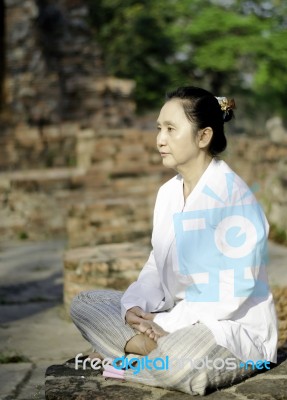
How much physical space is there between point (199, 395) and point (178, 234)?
0.54m

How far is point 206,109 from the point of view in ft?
8.51

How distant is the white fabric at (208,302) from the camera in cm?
246

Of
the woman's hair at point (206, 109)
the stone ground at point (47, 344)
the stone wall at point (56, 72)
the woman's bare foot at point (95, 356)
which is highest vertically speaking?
the stone wall at point (56, 72)

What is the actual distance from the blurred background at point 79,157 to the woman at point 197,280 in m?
1.18

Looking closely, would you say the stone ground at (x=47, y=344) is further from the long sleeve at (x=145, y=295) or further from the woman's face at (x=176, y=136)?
the woman's face at (x=176, y=136)

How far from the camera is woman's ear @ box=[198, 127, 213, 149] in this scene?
260 cm

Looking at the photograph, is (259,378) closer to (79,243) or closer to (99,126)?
(79,243)

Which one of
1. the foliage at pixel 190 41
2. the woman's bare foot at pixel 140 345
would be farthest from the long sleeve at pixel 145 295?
the foliage at pixel 190 41

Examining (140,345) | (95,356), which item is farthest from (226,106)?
(95,356)

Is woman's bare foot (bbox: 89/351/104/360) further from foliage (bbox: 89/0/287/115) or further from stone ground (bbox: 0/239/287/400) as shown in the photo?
foliage (bbox: 89/0/287/115)

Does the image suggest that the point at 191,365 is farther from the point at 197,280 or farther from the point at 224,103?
the point at 224,103

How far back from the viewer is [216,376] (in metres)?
2.40

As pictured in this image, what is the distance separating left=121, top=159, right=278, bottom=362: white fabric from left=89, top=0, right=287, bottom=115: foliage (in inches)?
623

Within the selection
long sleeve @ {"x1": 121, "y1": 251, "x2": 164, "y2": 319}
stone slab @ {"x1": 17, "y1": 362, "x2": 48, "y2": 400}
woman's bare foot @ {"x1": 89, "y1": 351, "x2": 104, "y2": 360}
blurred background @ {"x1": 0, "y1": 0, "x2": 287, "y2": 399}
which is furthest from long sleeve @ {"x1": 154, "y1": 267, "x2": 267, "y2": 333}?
blurred background @ {"x1": 0, "y1": 0, "x2": 287, "y2": 399}
